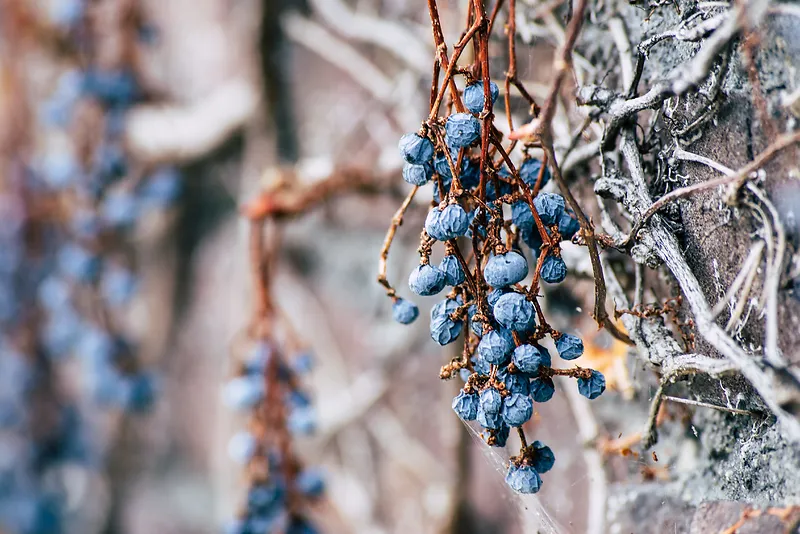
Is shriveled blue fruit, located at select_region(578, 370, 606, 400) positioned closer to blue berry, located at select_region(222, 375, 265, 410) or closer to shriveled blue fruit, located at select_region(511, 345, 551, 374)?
shriveled blue fruit, located at select_region(511, 345, 551, 374)

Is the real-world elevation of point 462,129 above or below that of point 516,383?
above

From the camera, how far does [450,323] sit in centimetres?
50

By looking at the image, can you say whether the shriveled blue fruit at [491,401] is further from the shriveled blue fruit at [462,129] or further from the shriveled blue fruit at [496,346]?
the shriveled blue fruit at [462,129]

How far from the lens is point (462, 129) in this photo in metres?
0.45

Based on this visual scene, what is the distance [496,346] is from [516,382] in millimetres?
30

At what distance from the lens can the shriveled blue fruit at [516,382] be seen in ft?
1.52

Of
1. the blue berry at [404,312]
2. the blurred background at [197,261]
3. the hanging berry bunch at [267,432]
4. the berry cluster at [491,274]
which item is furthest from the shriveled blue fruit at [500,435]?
the hanging berry bunch at [267,432]

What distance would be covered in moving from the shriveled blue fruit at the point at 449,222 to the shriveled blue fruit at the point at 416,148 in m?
0.04

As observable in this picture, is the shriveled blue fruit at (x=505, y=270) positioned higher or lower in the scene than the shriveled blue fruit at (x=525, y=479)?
higher

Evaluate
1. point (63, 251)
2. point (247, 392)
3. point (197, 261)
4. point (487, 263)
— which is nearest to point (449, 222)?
point (487, 263)

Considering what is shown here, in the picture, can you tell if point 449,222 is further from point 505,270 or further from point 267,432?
point 267,432

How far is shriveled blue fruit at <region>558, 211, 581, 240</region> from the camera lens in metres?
0.50

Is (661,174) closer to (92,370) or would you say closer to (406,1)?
(406,1)

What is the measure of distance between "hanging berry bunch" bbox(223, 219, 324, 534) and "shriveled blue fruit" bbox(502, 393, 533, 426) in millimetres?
536
